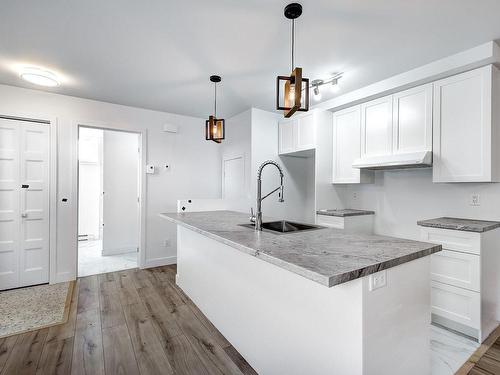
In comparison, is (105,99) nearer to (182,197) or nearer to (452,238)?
(182,197)

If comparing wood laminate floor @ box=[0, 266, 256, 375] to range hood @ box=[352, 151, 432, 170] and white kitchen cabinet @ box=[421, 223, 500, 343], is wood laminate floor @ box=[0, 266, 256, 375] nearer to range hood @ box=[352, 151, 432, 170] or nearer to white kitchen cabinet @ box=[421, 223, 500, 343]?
white kitchen cabinet @ box=[421, 223, 500, 343]

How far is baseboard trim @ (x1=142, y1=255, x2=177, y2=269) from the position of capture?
389 cm

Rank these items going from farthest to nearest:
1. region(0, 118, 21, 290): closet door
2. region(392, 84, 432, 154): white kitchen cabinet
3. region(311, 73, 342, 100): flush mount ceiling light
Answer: region(0, 118, 21, 290): closet door → region(311, 73, 342, 100): flush mount ceiling light → region(392, 84, 432, 154): white kitchen cabinet

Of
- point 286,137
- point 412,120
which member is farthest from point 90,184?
point 412,120

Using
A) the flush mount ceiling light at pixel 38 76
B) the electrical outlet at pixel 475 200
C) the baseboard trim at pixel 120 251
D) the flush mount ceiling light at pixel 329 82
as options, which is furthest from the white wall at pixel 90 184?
the electrical outlet at pixel 475 200

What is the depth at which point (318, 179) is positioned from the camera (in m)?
3.52

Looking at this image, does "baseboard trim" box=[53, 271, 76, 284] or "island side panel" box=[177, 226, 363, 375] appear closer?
"island side panel" box=[177, 226, 363, 375]

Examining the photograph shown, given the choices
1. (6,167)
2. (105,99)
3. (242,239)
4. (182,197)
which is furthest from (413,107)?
(6,167)

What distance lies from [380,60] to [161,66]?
2.22 m

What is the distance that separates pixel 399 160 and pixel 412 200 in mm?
687

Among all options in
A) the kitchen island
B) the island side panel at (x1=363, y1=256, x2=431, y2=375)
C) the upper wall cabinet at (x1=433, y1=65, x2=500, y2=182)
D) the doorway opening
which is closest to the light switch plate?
the doorway opening

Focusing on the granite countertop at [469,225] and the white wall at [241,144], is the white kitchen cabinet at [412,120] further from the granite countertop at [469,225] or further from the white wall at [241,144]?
the white wall at [241,144]

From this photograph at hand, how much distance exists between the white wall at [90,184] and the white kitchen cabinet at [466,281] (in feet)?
20.6

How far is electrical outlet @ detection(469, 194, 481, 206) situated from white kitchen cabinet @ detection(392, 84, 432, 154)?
2.09ft
